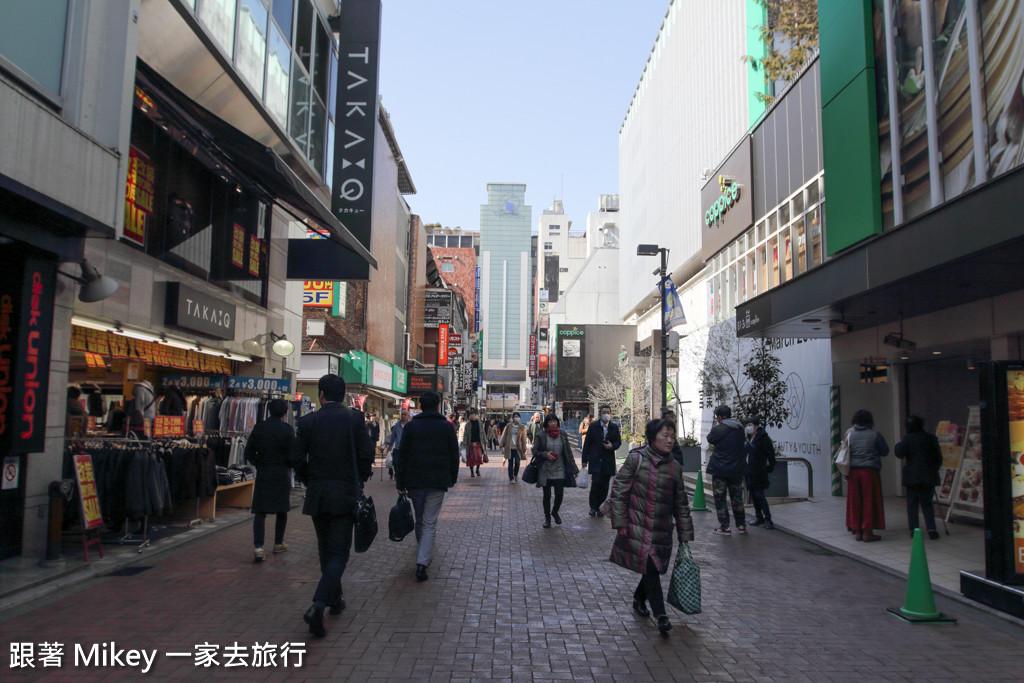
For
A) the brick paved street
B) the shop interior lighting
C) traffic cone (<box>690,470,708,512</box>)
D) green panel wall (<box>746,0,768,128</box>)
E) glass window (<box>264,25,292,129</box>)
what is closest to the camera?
the brick paved street

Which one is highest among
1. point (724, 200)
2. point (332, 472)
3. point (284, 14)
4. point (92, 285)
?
point (284, 14)

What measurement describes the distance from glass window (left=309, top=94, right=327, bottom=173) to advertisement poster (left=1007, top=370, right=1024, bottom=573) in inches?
591

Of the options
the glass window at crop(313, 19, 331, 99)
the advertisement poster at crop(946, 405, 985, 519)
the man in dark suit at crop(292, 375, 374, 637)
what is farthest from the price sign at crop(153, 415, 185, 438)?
the advertisement poster at crop(946, 405, 985, 519)

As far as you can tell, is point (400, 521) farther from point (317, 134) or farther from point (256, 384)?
point (317, 134)

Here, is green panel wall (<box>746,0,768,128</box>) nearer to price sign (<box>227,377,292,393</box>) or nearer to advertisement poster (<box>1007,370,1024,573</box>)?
price sign (<box>227,377,292,393</box>)

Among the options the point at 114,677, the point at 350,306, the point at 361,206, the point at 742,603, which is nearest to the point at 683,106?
the point at 350,306

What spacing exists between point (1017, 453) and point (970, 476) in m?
4.06

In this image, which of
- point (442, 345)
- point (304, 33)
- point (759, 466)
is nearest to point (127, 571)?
point (759, 466)

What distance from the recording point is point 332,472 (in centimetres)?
554

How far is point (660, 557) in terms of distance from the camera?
5.45 meters

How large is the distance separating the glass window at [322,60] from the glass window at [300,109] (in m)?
0.96

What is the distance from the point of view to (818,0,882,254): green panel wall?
11.5 metres

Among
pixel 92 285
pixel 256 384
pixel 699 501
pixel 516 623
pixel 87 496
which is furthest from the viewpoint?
pixel 256 384

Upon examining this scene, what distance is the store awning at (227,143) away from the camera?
32.8ft
